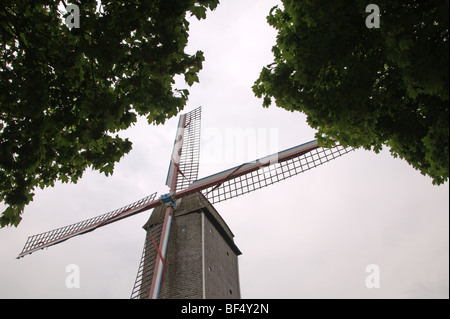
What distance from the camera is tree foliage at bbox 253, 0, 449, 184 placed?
4.38m

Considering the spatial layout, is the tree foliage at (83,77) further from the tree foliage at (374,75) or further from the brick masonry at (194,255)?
the brick masonry at (194,255)

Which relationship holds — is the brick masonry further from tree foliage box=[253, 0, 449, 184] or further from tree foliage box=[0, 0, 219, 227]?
tree foliage box=[253, 0, 449, 184]

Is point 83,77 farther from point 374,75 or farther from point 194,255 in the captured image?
point 194,255

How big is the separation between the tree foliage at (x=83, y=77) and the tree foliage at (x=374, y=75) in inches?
79.2

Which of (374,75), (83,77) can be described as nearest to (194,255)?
(83,77)

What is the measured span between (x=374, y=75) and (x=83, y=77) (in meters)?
5.26

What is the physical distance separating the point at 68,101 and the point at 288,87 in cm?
428

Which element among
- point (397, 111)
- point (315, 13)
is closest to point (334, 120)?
point (397, 111)

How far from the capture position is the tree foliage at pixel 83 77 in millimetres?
5070

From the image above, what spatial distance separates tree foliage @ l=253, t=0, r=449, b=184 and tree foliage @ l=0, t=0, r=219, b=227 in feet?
6.60

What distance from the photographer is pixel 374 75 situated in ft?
18.0

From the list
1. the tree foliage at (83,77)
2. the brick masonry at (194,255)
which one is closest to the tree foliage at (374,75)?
the tree foliage at (83,77)
